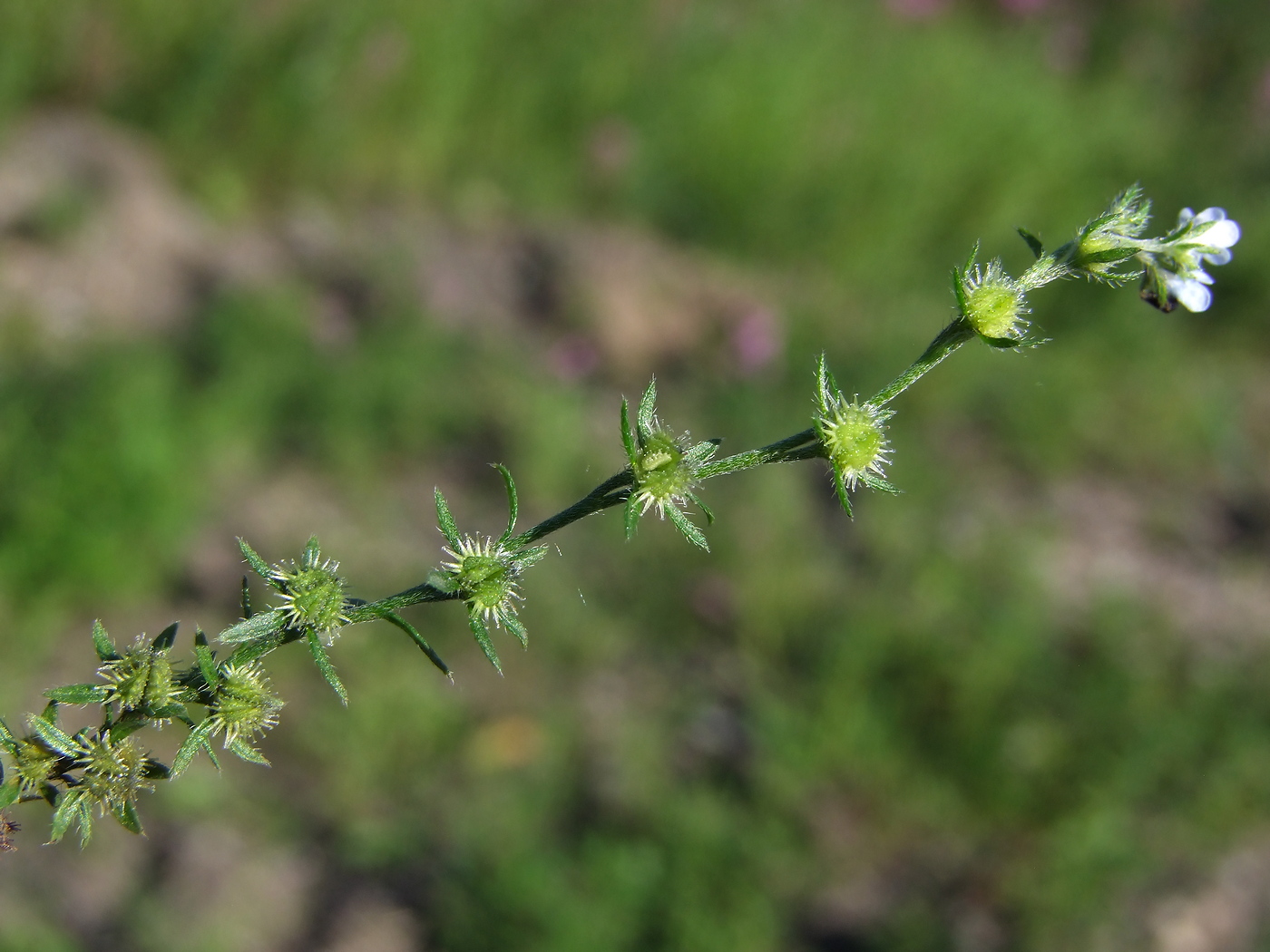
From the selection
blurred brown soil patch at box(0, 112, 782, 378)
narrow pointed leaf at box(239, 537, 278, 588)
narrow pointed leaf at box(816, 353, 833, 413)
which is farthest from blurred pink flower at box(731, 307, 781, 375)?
narrow pointed leaf at box(239, 537, 278, 588)

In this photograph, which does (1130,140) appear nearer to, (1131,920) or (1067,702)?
(1067,702)

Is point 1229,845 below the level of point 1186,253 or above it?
above

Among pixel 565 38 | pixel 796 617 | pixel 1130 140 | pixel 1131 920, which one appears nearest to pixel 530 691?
pixel 796 617

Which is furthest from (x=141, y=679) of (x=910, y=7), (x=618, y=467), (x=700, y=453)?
(x=910, y=7)

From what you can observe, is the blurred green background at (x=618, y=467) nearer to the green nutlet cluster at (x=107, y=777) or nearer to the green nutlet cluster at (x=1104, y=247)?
the green nutlet cluster at (x=107, y=777)

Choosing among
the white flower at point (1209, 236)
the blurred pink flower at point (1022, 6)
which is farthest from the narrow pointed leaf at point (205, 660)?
the blurred pink flower at point (1022, 6)

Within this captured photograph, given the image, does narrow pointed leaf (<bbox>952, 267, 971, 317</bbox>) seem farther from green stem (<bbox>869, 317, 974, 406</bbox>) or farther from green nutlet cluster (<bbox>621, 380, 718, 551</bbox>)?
green nutlet cluster (<bbox>621, 380, 718, 551</bbox>)
